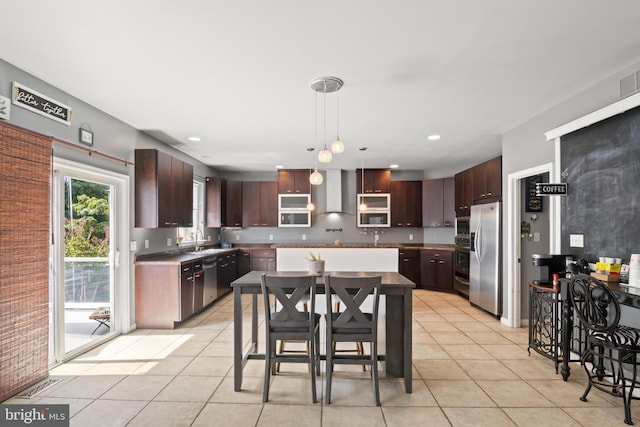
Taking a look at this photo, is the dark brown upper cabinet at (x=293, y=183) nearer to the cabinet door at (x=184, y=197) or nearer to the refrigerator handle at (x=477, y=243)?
the cabinet door at (x=184, y=197)

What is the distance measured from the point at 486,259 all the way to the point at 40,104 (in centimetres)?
570

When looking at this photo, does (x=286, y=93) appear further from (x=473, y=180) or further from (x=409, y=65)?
(x=473, y=180)

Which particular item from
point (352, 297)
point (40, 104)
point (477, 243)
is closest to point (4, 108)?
point (40, 104)

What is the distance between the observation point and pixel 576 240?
340cm

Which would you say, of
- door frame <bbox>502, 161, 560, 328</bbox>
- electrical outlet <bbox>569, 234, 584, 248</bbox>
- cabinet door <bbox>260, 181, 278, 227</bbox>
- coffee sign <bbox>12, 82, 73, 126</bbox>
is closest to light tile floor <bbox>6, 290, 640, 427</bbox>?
door frame <bbox>502, 161, 560, 328</bbox>

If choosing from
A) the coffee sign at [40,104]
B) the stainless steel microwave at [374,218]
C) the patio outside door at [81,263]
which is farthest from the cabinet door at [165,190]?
the stainless steel microwave at [374,218]

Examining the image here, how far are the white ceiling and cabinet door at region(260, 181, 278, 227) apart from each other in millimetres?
3373

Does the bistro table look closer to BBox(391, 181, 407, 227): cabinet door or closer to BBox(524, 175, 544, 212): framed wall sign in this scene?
BBox(524, 175, 544, 212): framed wall sign

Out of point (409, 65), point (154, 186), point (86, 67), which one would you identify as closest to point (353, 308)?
point (409, 65)

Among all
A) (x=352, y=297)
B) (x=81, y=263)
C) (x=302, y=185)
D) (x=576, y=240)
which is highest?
(x=302, y=185)

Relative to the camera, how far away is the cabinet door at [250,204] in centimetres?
784

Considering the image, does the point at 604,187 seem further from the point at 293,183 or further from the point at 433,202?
the point at 293,183

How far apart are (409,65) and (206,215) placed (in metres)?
5.57

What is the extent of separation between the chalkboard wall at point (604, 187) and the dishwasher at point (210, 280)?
4764 millimetres
